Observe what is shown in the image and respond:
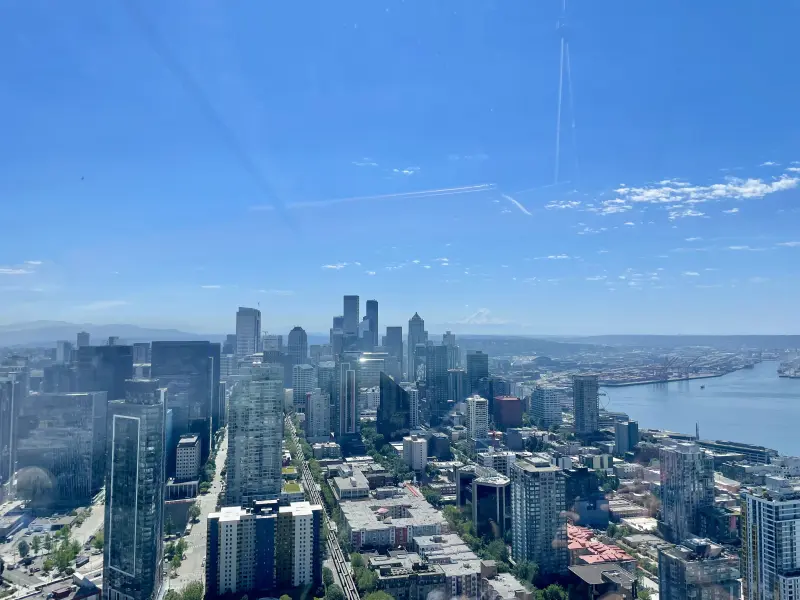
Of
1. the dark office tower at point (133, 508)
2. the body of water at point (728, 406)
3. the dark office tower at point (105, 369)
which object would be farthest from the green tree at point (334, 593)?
the body of water at point (728, 406)

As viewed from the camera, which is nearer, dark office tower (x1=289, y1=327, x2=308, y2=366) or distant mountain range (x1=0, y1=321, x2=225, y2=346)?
distant mountain range (x1=0, y1=321, x2=225, y2=346)

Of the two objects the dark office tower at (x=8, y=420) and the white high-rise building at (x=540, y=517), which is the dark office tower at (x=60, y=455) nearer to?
the dark office tower at (x=8, y=420)

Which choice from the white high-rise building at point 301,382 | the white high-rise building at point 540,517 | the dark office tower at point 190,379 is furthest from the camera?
the white high-rise building at point 301,382

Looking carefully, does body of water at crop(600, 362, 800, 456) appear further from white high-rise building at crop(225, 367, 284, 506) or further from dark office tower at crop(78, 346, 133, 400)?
dark office tower at crop(78, 346, 133, 400)

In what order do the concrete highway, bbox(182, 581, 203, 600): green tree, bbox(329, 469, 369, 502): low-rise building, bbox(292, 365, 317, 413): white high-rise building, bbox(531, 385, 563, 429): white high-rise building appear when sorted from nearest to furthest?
bbox(182, 581, 203, 600): green tree, the concrete highway, bbox(329, 469, 369, 502): low-rise building, bbox(531, 385, 563, 429): white high-rise building, bbox(292, 365, 317, 413): white high-rise building

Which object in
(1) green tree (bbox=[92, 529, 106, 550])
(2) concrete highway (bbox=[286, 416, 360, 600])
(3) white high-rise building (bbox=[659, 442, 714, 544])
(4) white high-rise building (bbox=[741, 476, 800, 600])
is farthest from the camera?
(3) white high-rise building (bbox=[659, 442, 714, 544])

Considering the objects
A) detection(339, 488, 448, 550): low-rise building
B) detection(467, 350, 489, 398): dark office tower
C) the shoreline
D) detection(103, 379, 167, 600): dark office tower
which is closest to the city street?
detection(103, 379, 167, 600): dark office tower
